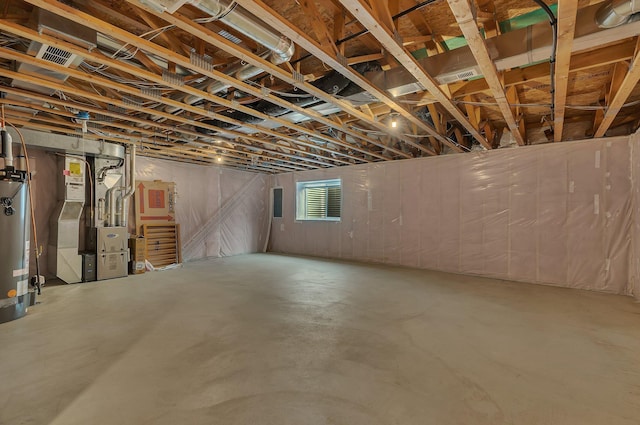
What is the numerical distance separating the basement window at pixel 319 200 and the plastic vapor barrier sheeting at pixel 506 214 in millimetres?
410

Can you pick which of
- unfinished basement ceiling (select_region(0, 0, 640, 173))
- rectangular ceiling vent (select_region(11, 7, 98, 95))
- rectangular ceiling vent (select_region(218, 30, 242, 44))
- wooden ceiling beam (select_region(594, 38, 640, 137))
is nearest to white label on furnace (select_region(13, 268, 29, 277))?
unfinished basement ceiling (select_region(0, 0, 640, 173))

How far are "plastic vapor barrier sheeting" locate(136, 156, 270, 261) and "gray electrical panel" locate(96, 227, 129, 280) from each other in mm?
1569

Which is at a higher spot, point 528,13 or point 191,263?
point 528,13

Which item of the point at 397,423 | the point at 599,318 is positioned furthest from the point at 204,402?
the point at 599,318

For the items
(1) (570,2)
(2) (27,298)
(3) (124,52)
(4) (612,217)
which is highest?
(3) (124,52)

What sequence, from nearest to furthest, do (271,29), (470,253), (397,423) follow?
(397,423)
(271,29)
(470,253)

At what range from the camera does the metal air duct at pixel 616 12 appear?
1.52m

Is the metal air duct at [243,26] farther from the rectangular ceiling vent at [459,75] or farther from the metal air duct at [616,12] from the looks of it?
the metal air duct at [616,12]

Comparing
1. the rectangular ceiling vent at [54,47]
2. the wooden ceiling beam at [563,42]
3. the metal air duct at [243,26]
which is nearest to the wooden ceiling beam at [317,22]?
the metal air duct at [243,26]

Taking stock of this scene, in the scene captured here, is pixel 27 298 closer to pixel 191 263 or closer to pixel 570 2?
pixel 191 263

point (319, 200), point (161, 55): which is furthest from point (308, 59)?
point (319, 200)

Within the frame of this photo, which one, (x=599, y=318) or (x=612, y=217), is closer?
(x=599, y=318)

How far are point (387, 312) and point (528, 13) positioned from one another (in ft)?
9.02

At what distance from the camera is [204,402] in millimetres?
1588
